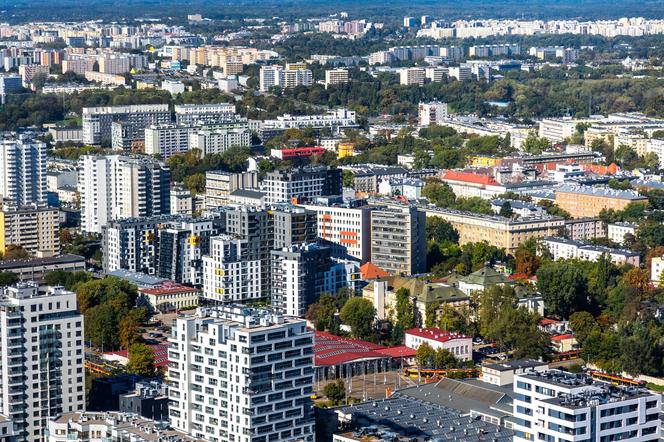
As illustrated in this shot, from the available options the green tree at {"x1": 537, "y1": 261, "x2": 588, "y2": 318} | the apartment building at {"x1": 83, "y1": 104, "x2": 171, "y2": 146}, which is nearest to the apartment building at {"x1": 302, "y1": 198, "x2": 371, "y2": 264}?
the green tree at {"x1": 537, "y1": 261, "x2": 588, "y2": 318}

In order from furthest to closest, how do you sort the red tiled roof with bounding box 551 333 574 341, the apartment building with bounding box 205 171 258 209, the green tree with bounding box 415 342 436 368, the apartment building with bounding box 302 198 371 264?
the apartment building with bounding box 205 171 258 209
the apartment building with bounding box 302 198 371 264
the red tiled roof with bounding box 551 333 574 341
the green tree with bounding box 415 342 436 368

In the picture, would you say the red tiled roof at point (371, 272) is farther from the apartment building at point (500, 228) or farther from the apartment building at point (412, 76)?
the apartment building at point (412, 76)

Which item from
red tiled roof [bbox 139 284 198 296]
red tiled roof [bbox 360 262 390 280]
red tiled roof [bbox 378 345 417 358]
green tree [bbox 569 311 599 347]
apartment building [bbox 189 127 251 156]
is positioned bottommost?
red tiled roof [bbox 378 345 417 358]

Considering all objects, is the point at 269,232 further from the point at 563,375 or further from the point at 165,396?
the point at 563,375

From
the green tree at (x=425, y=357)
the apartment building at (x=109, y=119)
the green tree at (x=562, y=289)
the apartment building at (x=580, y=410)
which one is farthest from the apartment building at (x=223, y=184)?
the apartment building at (x=580, y=410)

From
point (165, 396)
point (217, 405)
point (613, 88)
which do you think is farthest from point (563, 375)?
point (613, 88)

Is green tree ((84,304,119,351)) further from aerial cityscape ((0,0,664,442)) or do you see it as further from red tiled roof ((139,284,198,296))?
red tiled roof ((139,284,198,296))
